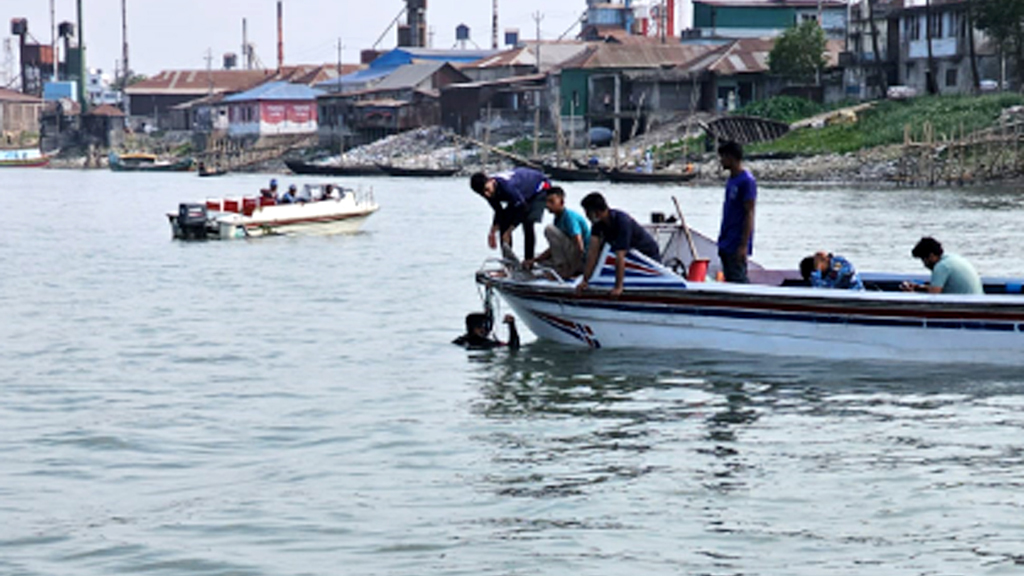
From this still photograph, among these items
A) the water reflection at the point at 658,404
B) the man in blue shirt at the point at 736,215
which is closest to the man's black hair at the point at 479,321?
the water reflection at the point at 658,404

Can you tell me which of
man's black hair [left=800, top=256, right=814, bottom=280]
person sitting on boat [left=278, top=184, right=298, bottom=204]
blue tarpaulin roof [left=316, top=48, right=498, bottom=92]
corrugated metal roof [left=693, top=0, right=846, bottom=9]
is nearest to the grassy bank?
corrugated metal roof [left=693, top=0, right=846, bottom=9]

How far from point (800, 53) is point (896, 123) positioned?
14.8 meters

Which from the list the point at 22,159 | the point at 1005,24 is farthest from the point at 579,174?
the point at 22,159

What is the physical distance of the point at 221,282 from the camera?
91.6 feet

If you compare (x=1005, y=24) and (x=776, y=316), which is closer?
(x=776, y=316)

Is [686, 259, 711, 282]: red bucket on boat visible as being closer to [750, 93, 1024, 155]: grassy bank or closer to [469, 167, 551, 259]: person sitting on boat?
[469, 167, 551, 259]: person sitting on boat

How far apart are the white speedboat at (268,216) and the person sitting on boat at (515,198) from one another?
21.3 meters

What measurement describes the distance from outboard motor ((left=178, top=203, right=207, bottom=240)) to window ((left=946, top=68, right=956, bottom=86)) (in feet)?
150

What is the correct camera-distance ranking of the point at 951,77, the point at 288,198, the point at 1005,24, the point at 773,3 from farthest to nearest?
the point at 773,3, the point at 951,77, the point at 1005,24, the point at 288,198

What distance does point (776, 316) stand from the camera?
15.4 m

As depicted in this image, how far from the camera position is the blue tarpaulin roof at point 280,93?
123750mm

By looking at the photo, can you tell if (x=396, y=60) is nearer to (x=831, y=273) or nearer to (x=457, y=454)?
(x=831, y=273)

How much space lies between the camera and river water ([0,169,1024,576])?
31.0 feet

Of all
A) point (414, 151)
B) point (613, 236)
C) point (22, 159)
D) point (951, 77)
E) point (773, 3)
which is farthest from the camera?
point (22, 159)
